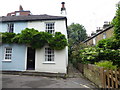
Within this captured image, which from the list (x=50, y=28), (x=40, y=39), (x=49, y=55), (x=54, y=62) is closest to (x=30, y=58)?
(x=49, y=55)

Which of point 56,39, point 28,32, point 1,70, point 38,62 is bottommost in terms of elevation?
point 1,70

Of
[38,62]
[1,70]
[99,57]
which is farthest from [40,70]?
[99,57]

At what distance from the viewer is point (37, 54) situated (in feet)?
40.4

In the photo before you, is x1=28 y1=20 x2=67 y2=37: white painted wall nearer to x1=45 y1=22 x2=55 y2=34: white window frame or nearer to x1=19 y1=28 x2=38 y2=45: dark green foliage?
x1=45 y1=22 x2=55 y2=34: white window frame

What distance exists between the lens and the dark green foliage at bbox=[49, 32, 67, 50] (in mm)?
11617

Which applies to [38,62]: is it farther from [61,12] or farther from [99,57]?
[61,12]

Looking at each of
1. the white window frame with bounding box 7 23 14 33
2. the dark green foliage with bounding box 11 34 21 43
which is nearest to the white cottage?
the white window frame with bounding box 7 23 14 33

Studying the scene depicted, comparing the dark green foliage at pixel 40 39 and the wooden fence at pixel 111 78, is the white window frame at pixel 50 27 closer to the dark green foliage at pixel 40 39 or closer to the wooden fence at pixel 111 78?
the dark green foliage at pixel 40 39

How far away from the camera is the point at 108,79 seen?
18.4 ft

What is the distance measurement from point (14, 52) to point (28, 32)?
10.8ft

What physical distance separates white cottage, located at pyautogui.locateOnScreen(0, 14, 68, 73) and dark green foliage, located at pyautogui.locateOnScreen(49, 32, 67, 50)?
61cm

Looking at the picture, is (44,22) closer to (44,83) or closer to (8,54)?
(8,54)

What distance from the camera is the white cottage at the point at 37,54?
12031 millimetres

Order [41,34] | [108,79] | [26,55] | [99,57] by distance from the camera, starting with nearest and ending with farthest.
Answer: [108,79] < [99,57] < [41,34] < [26,55]
